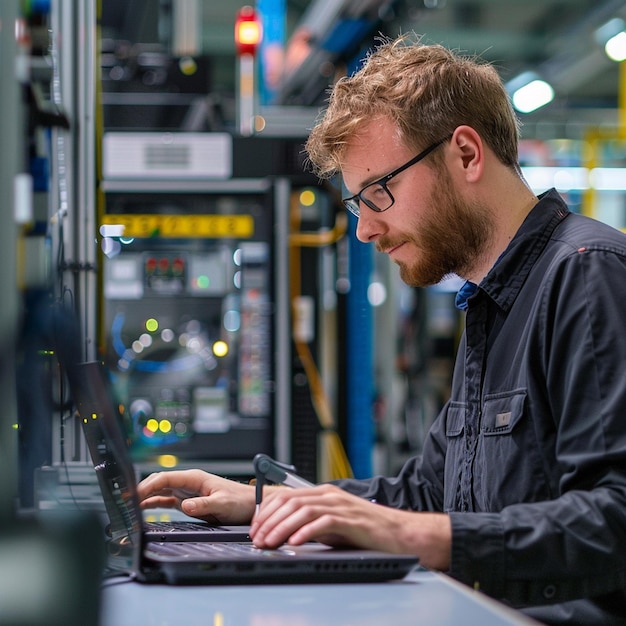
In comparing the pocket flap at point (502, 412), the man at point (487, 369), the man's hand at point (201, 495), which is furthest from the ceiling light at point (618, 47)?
the man's hand at point (201, 495)

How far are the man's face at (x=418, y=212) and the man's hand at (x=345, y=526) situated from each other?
72 cm

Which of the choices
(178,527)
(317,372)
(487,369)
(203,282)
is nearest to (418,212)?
(487,369)

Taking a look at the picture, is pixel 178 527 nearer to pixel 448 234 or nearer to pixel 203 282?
pixel 448 234

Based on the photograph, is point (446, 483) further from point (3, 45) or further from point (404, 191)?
point (3, 45)

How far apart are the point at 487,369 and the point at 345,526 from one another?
1.96 ft

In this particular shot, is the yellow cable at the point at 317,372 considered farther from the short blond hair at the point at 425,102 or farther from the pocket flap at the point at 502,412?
the pocket flap at the point at 502,412

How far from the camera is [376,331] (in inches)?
321

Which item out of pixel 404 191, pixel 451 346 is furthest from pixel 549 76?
pixel 404 191

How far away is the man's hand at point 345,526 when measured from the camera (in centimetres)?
129

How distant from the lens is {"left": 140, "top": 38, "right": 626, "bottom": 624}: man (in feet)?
4.53

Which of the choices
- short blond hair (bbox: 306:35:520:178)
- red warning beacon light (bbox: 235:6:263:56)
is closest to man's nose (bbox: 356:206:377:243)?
short blond hair (bbox: 306:35:520:178)

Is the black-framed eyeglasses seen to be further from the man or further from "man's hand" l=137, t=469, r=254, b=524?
"man's hand" l=137, t=469, r=254, b=524

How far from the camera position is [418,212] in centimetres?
192

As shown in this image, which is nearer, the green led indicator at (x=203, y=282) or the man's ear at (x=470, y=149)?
the man's ear at (x=470, y=149)
